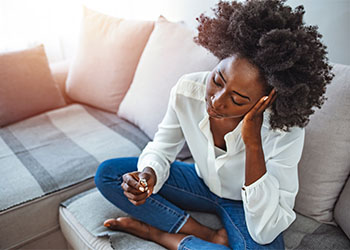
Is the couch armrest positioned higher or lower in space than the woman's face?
lower

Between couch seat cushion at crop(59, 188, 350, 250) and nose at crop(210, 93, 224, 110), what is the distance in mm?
480

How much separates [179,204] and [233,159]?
0.27 m

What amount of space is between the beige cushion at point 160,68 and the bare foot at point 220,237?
1.78ft

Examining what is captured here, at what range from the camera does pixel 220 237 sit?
40.7 inches

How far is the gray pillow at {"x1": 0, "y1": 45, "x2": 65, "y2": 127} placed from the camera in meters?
1.55

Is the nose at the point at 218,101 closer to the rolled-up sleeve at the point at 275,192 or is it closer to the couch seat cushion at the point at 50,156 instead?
the rolled-up sleeve at the point at 275,192

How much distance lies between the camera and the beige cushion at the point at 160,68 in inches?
53.4

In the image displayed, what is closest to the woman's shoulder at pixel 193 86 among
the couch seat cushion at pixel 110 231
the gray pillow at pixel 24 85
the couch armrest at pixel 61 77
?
the couch seat cushion at pixel 110 231

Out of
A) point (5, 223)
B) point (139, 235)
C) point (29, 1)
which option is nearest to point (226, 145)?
point (139, 235)

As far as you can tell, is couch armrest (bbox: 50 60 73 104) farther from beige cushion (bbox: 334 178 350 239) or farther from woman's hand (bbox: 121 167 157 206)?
beige cushion (bbox: 334 178 350 239)

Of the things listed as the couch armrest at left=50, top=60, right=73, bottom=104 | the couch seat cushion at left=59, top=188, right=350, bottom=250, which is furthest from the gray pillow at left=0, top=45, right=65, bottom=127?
the couch seat cushion at left=59, top=188, right=350, bottom=250

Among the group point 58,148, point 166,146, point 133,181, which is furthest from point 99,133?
point 133,181

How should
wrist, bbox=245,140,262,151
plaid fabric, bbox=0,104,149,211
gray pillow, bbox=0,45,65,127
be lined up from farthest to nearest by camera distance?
gray pillow, bbox=0,45,65,127, plaid fabric, bbox=0,104,149,211, wrist, bbox=245,140,262,151

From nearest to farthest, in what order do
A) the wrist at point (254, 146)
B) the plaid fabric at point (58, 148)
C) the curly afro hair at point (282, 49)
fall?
1. the curly afro hair at point (282, 49)
2. the wrist at point (254, 146)
3. the plaid fabric at point (58, 148)
